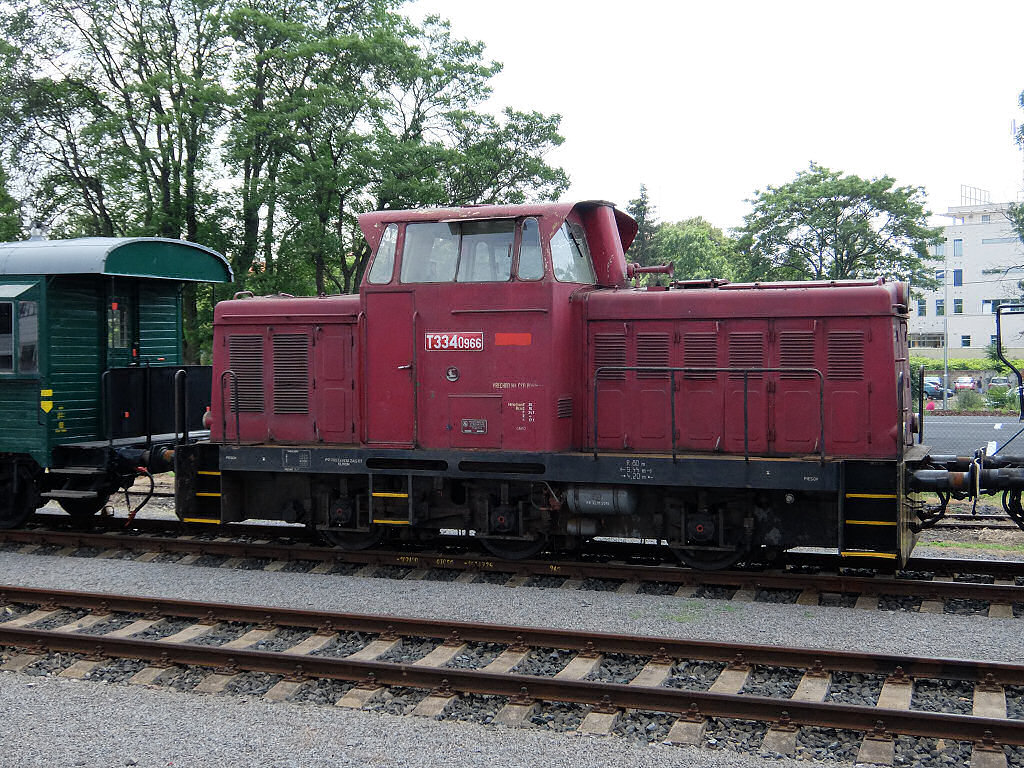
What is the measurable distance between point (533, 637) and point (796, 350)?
12.4ft

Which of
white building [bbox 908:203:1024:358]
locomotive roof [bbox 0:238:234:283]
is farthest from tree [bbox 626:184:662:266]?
locomotive roof [bbox 0:238:234:283]

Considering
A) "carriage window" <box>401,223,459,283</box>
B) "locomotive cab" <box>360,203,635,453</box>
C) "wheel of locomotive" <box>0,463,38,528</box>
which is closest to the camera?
"locomotive cab" <box>360,203,635,453</box>

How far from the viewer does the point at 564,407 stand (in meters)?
9.05

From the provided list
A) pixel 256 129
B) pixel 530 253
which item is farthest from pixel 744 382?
pixel 256 129

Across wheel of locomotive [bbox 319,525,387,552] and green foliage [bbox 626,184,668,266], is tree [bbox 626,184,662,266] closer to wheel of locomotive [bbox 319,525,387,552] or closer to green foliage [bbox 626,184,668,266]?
green foliage [bbox 626,184,668,266]

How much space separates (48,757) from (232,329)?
19.0ft

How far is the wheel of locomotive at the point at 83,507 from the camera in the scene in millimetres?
11891

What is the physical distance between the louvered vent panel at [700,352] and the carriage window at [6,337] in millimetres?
8216

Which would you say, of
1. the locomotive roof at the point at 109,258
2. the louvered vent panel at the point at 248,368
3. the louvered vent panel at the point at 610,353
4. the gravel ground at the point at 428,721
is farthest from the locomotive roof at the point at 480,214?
the locomotive roof at the point at 109,258

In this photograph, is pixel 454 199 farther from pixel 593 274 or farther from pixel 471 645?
pixel 471 645

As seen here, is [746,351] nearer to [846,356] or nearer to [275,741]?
[846,356]

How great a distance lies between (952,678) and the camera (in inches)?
239

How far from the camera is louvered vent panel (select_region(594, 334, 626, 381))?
29.8ft

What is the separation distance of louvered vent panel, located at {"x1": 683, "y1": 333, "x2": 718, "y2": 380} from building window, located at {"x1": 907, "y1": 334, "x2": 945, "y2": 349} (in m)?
54.2
